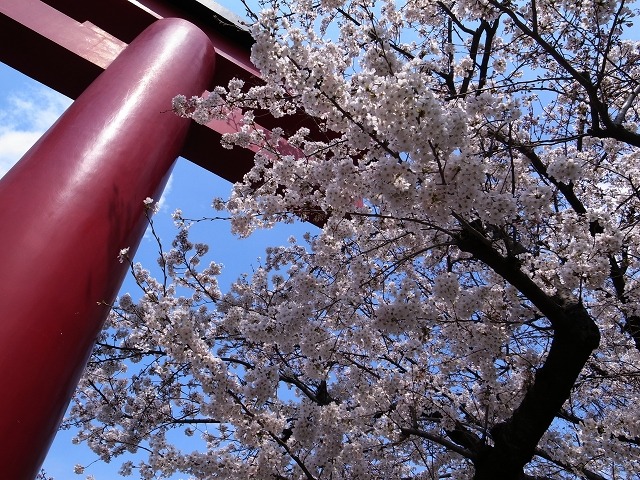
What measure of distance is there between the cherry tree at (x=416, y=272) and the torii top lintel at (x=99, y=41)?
78 centimetres

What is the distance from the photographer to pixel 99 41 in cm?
475

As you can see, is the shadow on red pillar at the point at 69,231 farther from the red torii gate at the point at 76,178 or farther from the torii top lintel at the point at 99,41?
the torii top lintel at the point at 99,41

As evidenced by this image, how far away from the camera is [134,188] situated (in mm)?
3043

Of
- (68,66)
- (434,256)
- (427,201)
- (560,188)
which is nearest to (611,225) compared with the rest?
(427,201)

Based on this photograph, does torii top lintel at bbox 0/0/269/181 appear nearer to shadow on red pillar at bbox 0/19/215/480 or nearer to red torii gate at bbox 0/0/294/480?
red torii gate at bbox 0/0/294/480

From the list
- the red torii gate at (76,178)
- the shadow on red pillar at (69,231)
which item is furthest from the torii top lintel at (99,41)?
the shadow on red pillar at (69,231)

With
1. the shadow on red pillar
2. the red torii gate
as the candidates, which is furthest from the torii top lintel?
the shadow on red pillar

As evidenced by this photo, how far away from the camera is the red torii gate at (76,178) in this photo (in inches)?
83.6

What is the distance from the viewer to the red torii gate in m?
2.12

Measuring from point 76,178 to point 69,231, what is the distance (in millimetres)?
389

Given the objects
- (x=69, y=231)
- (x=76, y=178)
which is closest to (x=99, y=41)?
(x=76, y=178)

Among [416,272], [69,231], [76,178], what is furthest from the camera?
[416,272]

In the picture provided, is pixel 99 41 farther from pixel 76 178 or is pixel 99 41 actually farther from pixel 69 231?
pixel 69 231

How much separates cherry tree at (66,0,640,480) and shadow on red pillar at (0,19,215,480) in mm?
352
